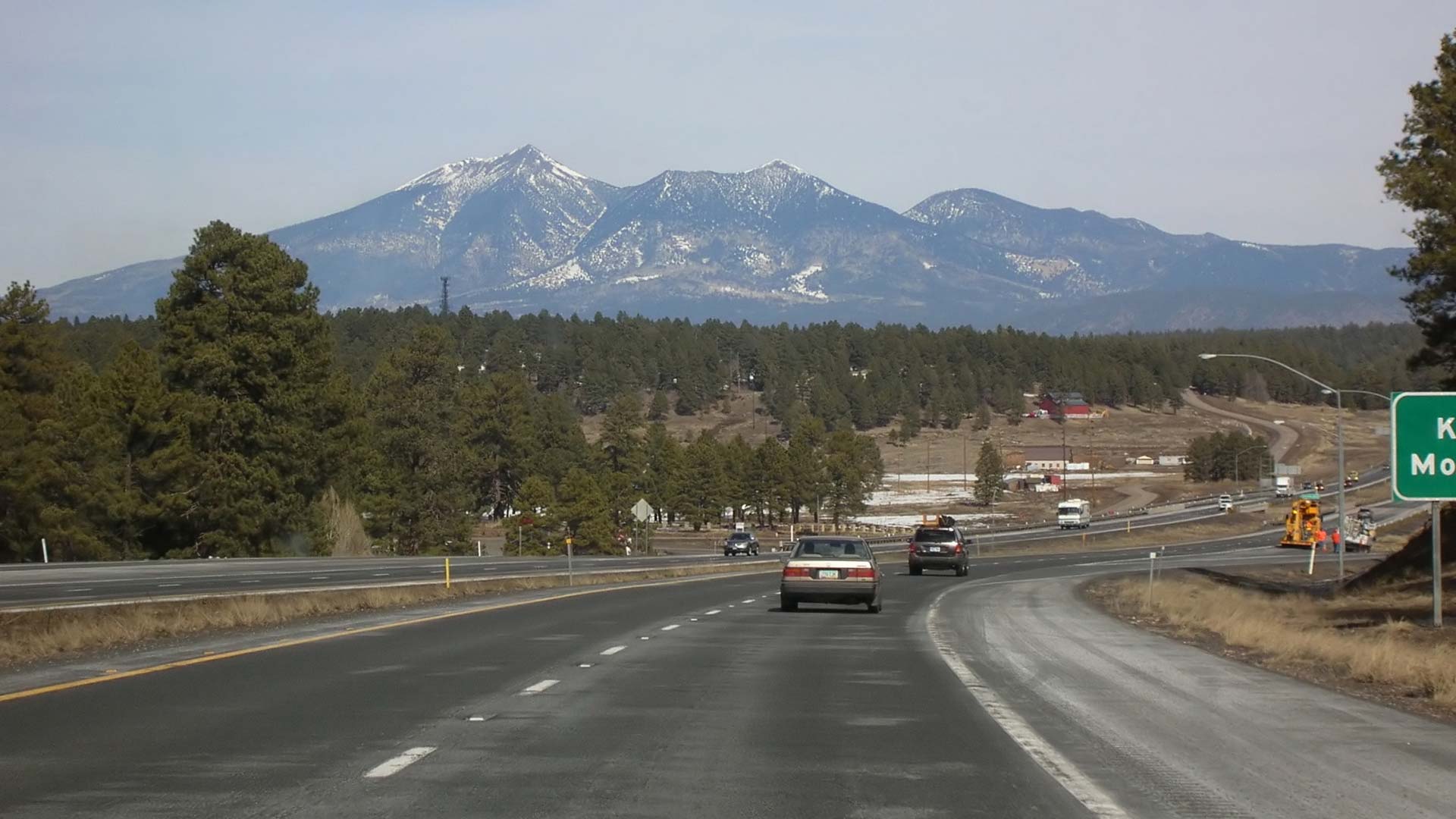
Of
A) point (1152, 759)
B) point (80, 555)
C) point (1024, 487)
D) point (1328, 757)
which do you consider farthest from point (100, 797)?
point (1024, 487)

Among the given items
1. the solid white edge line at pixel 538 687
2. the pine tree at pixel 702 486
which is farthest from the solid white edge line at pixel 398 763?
the pine tree at pixel 702 486

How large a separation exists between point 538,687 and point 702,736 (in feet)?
12.9

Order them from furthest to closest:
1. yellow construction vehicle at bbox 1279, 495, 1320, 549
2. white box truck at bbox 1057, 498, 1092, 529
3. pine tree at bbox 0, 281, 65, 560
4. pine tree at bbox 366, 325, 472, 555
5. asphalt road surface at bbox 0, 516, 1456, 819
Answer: white box truck at bbox 1057, 498, 1092, 529 → pine tree at bbox 366, 325, 472, 555 → pine tree at bbox 0, 281, 65, 560 → yellow construction vehicle at bbox 1279, 495, 1320, 549 → asphalt road surface at bbox 0, 516, 1456, 819

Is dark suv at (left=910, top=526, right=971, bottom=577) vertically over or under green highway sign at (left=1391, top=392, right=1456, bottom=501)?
under

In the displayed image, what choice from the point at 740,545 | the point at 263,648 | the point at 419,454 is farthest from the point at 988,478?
the point at 263,648

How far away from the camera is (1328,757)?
11.8 meters

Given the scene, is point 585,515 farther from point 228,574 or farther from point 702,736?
point 702,736

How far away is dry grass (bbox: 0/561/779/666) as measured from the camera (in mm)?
20891

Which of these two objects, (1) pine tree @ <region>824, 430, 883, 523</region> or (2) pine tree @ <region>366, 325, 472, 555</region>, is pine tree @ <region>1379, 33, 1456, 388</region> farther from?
(1) pine tree @ <region>824, 430, 883, 523</region>

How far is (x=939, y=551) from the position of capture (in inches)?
2340

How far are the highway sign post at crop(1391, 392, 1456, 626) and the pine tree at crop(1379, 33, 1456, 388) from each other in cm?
2146

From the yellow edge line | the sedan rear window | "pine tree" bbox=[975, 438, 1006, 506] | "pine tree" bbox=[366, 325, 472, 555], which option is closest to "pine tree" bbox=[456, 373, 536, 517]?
"pine tree" bbox=[366, 325, 472, 555]

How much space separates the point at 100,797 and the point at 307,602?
70.1ft

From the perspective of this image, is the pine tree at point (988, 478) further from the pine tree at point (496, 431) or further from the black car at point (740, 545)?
the black car at point (740, 545)
